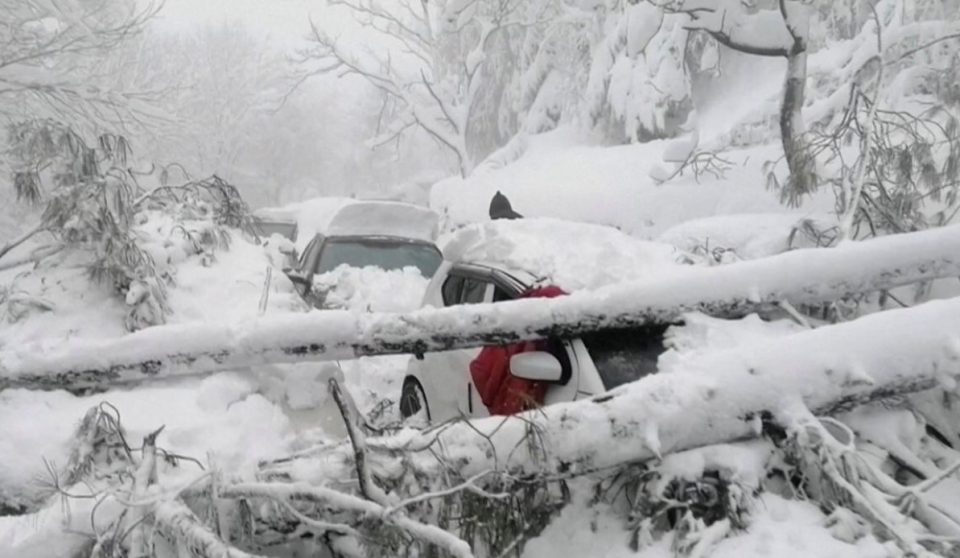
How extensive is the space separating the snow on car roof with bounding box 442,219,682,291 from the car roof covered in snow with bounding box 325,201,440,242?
5480 mm

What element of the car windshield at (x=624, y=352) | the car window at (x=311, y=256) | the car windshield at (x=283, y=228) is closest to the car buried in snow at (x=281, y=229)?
the car windshield at (x=283, y=228)

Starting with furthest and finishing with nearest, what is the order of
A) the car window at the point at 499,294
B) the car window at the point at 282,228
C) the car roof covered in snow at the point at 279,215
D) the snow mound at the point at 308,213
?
the car roof covered in snow at the point at 279,215 → the snow mound at the point at 308,213 → the car window at the point at 282,228 → the car window at the point at 499,294

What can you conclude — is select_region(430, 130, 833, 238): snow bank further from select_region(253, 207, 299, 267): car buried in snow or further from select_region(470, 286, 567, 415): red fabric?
select_region(470, 286, 567, 415): red fabric

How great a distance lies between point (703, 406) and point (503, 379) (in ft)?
4.49

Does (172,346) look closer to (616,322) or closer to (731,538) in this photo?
(616,322)

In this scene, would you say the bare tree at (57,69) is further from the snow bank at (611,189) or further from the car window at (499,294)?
the car window at (499,294)

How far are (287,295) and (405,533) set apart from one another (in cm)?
302

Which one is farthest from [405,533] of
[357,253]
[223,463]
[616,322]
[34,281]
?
[357,253]

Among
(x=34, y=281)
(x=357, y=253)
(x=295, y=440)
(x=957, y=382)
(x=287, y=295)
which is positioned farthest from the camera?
(x=357, y=253)

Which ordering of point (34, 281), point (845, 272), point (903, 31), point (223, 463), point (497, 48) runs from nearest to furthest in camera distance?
1. point (223, 463)
2. point (845, 272)
3. point (34, 281)
4. point (903, 31)
5. point (497, 48)

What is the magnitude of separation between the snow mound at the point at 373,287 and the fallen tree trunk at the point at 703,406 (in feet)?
16.6

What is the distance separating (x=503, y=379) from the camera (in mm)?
3922

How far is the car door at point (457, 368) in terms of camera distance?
14.4 ft

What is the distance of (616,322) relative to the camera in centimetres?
361
